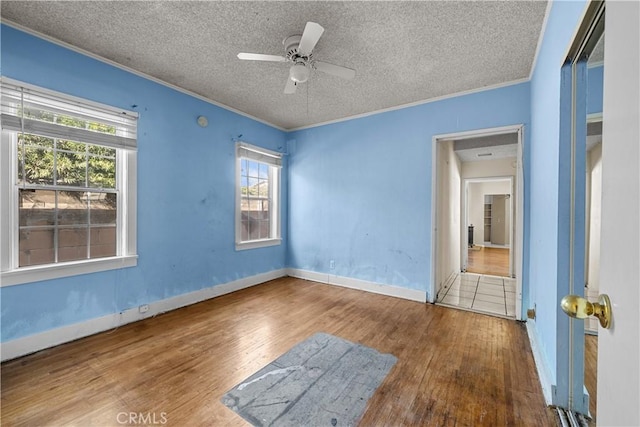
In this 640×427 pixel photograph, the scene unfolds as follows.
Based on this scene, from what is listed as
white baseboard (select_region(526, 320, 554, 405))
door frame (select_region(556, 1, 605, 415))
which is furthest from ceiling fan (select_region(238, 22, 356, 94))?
white baseboard (select_region(526, 320, 554, 405))

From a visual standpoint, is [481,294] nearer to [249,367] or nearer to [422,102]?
[422,102]

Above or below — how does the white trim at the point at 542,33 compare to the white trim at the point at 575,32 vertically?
above

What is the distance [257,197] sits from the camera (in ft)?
14.1

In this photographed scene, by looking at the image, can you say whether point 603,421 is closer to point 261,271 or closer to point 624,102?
point 624,102

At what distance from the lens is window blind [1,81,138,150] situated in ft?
6.67

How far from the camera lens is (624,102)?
20.0 inches

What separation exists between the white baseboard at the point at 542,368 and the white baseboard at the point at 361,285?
1241 millimetres

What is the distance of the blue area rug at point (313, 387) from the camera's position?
59.7 inches

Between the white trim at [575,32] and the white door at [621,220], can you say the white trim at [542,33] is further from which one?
the white door at [621,220]

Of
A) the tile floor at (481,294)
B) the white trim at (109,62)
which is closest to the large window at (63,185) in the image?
the white trim at (109,62)

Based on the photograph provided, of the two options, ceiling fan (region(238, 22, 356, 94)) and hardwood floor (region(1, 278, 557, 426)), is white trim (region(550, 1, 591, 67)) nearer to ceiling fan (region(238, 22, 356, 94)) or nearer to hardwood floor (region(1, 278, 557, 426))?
ceiling fan (region(238, 22, 356, 94))

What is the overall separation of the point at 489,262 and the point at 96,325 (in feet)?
23.5

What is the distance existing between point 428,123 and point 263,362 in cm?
329

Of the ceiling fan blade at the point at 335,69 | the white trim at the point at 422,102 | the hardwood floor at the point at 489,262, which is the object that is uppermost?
the white trim at the point at 422,102
